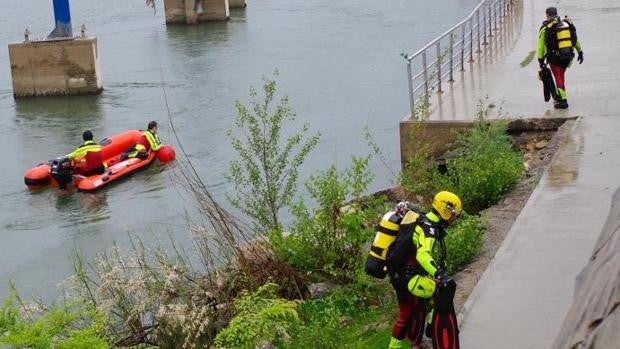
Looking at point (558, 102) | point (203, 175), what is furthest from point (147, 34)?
point (558, 102)

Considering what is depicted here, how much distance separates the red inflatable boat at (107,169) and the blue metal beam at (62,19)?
12.5 meters

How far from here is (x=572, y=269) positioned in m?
9.17

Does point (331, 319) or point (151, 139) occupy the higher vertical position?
point (331, 319)

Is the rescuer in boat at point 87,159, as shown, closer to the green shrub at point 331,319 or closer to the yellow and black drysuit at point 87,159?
the yellow and black drysuit at point 87,159

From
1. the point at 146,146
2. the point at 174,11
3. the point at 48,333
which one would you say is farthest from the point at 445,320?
the point at 174,11

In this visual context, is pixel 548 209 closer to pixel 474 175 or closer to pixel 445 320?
pixel 474 175

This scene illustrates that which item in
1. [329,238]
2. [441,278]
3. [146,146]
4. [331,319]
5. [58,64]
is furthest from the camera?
[58,64]

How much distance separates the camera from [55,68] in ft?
116

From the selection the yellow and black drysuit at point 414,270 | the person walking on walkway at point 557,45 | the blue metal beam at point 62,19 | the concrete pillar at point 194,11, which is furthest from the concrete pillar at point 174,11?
the yellow and black drysuit at point 414,270

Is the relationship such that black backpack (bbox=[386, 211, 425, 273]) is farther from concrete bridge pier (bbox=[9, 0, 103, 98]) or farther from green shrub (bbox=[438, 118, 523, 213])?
concrete bridge pier (bbox=[9, 0, 103, 98])

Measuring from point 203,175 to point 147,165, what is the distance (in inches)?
56.0

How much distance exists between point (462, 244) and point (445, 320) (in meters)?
2.59

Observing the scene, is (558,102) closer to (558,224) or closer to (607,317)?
(558,224)

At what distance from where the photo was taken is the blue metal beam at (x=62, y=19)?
3528cm
